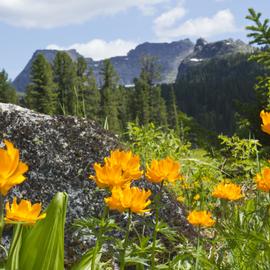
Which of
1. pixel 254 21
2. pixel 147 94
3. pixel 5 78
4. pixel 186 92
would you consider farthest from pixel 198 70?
pixel 254 21

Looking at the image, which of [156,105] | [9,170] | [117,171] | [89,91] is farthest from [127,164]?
[156,105]

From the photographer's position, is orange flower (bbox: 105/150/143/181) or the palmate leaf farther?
orange flower (bbox: 105/150/143/181)

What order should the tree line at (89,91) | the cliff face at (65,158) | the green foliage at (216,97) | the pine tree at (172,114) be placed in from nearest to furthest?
the cliff face at (65,158) < the pine tree at (172,114) < the tree line at (89,91) < the green foliage at (216,97)

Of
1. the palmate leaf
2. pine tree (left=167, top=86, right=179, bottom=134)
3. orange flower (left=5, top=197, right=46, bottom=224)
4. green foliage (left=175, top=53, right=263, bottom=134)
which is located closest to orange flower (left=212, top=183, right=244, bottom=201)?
the palmate leaf

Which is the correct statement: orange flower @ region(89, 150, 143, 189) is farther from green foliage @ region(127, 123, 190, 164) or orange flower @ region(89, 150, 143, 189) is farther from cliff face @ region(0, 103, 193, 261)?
green foliage @ region(127, 123, 190, 164)

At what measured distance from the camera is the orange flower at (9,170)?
1229 mm

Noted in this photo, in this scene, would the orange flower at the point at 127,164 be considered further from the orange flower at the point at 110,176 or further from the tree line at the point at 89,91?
the tree line at the point at 89,91

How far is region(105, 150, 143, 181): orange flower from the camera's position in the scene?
6.06ft

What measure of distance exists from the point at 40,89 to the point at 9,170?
48061 mm

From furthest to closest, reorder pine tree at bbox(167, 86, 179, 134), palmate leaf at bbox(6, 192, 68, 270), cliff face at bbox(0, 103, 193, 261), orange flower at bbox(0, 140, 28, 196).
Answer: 1. pine tree at bbox(167, 86, 179, 134)
2. cliff face at bbox(0, 103, 193, 261)
3. palmate leaf at bbox(6, 192, 68, 270)
4. orange flower at bbox(0, 140, 28, 196)

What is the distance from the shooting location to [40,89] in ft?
158

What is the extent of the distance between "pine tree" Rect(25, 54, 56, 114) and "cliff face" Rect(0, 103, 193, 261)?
43.8 meters

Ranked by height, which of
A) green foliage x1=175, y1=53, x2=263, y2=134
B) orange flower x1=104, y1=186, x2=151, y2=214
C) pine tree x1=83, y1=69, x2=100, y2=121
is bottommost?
green foliage x1=175, y1=53, x2=263, y2=134

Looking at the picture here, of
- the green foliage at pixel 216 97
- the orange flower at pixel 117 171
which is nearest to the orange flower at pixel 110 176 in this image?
the orange flower at pixel 117 171
